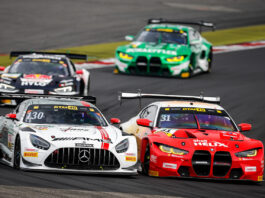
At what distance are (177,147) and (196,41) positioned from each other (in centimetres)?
1450

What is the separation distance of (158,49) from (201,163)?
13140 millimetres

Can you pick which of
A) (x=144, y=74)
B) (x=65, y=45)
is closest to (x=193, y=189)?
(x=144, y=74)

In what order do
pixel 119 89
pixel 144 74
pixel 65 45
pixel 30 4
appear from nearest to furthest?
1. pixel 119 89
2. pixel 144 74
3. pixel 65 45
4. pixel 30 4

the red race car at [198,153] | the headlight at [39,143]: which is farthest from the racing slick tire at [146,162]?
the headlight at [39,143]

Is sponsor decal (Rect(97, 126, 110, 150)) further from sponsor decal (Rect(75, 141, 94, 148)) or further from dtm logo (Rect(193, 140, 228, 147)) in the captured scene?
dtm logo (Rect(193, 140, 228, 147))

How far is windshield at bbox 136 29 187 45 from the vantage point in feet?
85.8

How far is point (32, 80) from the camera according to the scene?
1975cm

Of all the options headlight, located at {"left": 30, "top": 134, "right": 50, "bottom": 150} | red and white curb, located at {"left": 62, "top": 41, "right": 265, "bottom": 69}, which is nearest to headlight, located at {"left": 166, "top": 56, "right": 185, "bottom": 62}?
red and white curb, located at {"left": 62, "top": 41, "right": 265, "bottom": 69}

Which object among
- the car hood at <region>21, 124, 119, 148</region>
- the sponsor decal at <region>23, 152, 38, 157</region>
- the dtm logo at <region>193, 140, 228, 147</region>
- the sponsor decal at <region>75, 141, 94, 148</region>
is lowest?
the sponsor decal at <region>23, 152, 38, 157</region>

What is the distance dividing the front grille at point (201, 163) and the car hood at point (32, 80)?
7806 millimetres

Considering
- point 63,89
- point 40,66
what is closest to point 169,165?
point 63,89

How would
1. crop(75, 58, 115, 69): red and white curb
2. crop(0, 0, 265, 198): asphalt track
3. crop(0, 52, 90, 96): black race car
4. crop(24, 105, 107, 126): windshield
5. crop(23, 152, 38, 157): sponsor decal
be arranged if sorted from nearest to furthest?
1. crop(0, 0, 265, 198): asphalt track
2. crop(23, 152, 38, 157): sponsor decal
3. crop(24, 105, 107, 126): windshield
4. crop(0, 52, 90, 96): black race car
5. crop(75, 58, 115, 69): red and white curb

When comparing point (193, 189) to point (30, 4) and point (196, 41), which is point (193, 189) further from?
point (30, 4)

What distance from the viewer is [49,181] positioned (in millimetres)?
10914
